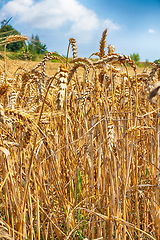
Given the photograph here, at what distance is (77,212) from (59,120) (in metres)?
0.66

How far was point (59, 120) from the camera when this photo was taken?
163 centimetres

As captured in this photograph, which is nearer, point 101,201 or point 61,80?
point 61,80

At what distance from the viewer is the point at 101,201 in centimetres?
122

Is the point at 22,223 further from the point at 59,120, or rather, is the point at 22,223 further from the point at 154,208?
the point at 59,120

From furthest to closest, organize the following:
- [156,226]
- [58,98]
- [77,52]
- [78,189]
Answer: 1. [78,189]
2. [77,52]
3. [156,226]
4. [58,98]

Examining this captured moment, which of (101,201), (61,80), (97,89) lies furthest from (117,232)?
(61,80)

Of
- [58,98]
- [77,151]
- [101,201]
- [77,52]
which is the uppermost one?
[77,52]

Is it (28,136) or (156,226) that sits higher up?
(28,136)

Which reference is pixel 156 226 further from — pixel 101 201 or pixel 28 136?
pixel 28 136

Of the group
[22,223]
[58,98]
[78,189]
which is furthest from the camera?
[78,189]

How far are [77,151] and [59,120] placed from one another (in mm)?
344

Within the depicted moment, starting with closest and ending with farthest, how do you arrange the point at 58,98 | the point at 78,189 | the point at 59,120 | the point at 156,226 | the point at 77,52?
1. the point at 58,98
2. the point at 156,226
3. the point at 77,52
4. the point at 78,189
5. the point at 59,120

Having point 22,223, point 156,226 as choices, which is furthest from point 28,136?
point 156,226

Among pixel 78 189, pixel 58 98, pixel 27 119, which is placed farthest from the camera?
pixel 78 189
